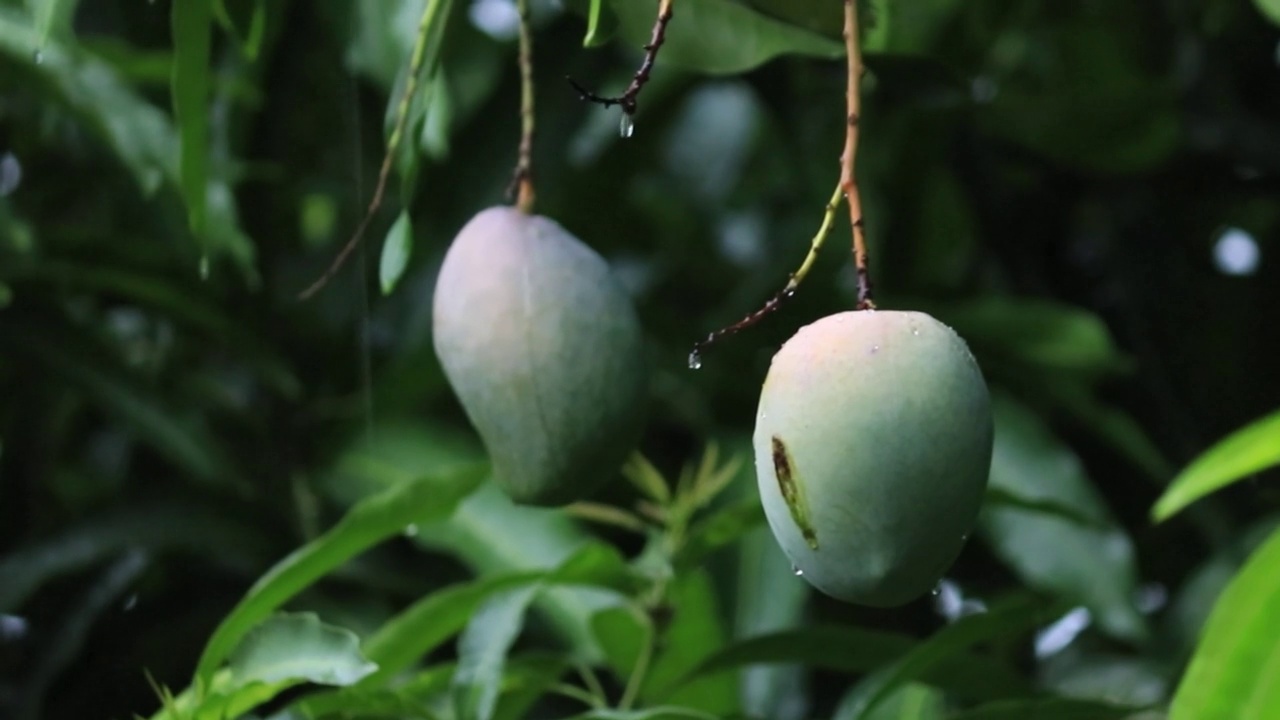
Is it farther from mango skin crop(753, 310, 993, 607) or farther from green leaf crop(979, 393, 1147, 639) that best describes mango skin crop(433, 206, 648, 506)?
green leaf crop(979, 393, 1147, 639)

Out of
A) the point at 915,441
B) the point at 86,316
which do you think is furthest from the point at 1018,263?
the point at 915,441

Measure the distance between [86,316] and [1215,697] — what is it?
0.79 m

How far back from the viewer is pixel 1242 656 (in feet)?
1.40

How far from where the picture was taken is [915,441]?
38cm

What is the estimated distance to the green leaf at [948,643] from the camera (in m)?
0.62

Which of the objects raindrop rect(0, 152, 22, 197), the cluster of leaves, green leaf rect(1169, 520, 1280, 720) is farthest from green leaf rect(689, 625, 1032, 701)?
raindrop rect(0, 152, 22, 197)

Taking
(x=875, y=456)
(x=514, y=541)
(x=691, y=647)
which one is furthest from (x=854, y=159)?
(x=514, y=541)

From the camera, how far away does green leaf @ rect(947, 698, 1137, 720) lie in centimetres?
60

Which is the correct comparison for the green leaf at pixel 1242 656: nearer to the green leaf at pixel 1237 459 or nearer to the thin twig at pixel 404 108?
the green leaf at pixel 1237 459

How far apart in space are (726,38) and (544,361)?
14cm

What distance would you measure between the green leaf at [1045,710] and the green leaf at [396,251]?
0.84ft

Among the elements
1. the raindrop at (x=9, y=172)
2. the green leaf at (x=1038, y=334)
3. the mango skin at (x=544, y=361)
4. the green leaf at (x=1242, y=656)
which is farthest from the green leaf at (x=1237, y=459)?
the raindrop at (x=9, y=172)

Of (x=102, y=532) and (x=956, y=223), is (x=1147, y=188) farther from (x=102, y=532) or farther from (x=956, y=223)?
(x=102, y=532)

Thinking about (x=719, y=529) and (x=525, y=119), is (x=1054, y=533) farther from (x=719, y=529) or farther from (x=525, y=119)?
(x=525, y=119)
